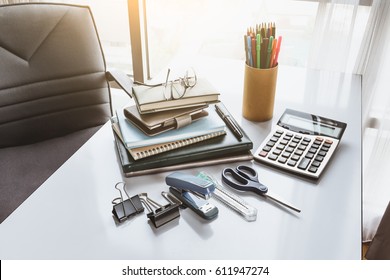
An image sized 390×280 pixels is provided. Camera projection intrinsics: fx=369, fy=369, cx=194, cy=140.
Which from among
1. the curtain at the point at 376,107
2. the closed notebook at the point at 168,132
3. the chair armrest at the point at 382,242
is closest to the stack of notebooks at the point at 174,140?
the closed notebook at the point at 168,132

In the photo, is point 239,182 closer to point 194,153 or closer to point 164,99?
point 194,153

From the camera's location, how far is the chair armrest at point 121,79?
112cm

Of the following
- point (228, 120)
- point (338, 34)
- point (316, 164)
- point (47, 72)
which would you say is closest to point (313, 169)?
point (316, 164)

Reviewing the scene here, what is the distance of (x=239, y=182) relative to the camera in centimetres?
77

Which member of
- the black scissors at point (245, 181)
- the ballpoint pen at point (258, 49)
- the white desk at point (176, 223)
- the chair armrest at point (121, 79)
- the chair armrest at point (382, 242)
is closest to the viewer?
the white desk at point (176, 223)

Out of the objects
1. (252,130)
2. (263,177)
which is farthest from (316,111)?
(263,177)

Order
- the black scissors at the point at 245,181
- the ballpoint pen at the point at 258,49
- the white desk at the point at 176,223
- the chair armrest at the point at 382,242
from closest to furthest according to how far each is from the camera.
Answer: the white desk at the point at 176,223 → the black scissors at the point at 245,181 → the ballpoint pen at the point at 258,49 → the chair armrest at the point at 382,242

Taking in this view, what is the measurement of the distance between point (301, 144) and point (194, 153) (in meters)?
0.25

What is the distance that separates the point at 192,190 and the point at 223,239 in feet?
0.37

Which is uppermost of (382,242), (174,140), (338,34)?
(338,34)

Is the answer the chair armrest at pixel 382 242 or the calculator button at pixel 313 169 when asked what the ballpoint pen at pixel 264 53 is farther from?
the chair armrest at pixel 382 242

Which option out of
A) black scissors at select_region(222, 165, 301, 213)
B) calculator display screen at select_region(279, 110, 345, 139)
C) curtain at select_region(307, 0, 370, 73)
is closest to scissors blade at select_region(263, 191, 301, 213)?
black scissors at select_region(222, 165, 301, 213)

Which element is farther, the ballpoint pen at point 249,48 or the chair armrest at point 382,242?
the chair armrest at point 382,242

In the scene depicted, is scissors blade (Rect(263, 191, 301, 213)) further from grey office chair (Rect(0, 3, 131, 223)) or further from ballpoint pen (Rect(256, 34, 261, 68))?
grey office chair (Rect(0, 3, 131, 223))
